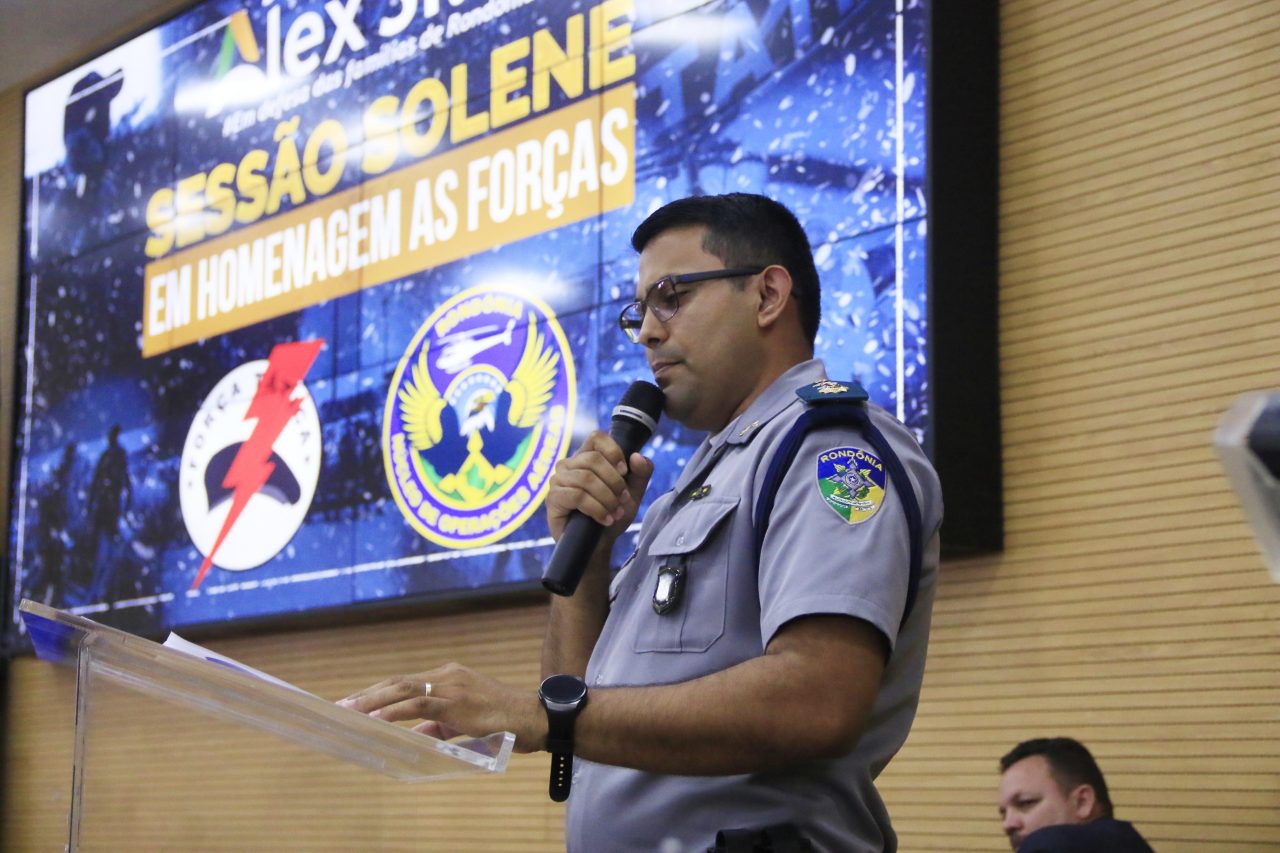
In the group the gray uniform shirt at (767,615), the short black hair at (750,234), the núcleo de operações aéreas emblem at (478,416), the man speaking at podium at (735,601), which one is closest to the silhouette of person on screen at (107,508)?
the núcleo de operações aéreas emblem at (478,416)

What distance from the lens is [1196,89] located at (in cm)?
371

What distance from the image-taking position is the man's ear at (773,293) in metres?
1.93

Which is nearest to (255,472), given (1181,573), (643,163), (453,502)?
(453,502)

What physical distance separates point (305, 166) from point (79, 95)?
178 cm

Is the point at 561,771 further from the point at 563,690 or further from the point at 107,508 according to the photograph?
the point at 107,508

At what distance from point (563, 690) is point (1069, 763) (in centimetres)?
219

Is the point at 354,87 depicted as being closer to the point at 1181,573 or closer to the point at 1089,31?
the point at 1089,31

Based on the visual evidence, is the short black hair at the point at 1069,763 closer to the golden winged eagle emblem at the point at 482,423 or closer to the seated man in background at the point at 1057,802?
the seated man in background at the point at 1057,802

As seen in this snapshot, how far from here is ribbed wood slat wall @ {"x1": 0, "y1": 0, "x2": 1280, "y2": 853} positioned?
351 centimetres

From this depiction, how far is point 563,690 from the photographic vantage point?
1531mm

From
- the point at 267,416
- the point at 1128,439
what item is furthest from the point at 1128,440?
the point at 267,416

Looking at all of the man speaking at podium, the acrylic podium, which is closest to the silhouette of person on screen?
the man speaking at podium

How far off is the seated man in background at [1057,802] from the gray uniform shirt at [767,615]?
5.38 feet

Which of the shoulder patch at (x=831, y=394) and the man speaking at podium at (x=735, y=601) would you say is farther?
the shoulder patch at (x=831, y=394)
